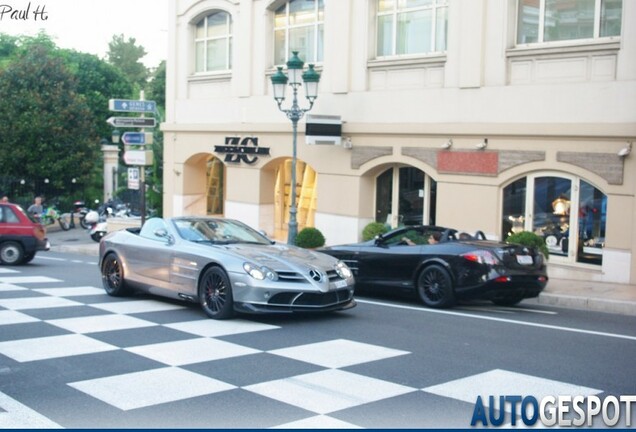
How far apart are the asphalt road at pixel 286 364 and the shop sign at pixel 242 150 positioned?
461 inches

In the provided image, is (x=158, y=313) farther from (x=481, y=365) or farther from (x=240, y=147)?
(x=240, y=147)

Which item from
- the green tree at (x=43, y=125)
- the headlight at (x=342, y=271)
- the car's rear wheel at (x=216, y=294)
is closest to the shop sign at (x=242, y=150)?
the green tree at (x=43, y=125)

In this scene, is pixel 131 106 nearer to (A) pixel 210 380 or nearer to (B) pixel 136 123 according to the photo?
(B) pixel 136 123

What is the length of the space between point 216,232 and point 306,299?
2345 millimetres

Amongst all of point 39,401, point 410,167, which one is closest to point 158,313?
point 39,401

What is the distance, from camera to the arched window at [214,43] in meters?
25.2

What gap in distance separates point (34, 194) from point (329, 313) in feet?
85.7

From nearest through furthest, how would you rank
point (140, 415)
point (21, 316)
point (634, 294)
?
1. point (140, 415)
2. point (21, 316)
3. point (634, 294)

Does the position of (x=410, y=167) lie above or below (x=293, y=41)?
below

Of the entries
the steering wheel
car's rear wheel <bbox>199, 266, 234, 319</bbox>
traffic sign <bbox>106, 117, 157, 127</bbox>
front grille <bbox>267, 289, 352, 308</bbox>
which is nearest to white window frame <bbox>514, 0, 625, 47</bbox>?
the steering wheel

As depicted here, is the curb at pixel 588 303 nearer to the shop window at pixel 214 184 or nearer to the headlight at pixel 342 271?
the headlight at pixel 342 271

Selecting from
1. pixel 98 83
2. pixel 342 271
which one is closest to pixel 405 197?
pixel 342 271

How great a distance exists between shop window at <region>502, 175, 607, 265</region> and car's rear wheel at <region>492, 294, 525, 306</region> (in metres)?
3.91

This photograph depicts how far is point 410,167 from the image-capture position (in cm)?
2033
